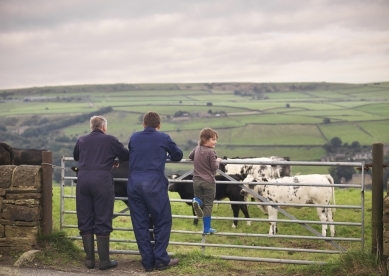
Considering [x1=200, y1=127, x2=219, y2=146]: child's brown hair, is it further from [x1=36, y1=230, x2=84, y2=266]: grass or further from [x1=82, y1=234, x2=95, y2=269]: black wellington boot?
[x1=36, y1=230, x2=84, y2=266]: grass

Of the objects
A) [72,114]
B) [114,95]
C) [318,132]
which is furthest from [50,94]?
[318,132]

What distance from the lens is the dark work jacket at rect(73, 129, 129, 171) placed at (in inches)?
379

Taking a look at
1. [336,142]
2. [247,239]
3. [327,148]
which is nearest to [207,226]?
[247,239]

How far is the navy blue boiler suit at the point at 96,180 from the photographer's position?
9.59m

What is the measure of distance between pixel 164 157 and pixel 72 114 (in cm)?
8860

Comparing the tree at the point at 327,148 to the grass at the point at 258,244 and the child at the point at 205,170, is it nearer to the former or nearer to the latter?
the grass at the point at 258,244

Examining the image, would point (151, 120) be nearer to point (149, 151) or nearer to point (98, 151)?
point (149, 151)

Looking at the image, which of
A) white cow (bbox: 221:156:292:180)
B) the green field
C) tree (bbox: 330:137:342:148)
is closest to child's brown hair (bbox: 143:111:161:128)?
white cow (bbox: 221:156:292:180)

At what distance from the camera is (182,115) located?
3688 inches

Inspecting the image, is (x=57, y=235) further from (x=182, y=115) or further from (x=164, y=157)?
(x=182, y=115)

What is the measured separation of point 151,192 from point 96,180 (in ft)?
2.88

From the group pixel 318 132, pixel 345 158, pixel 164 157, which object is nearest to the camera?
pixel 164 157

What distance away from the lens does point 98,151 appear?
31.6 ft

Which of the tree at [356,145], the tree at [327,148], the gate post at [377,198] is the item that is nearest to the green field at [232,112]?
the tree at [327,148]
